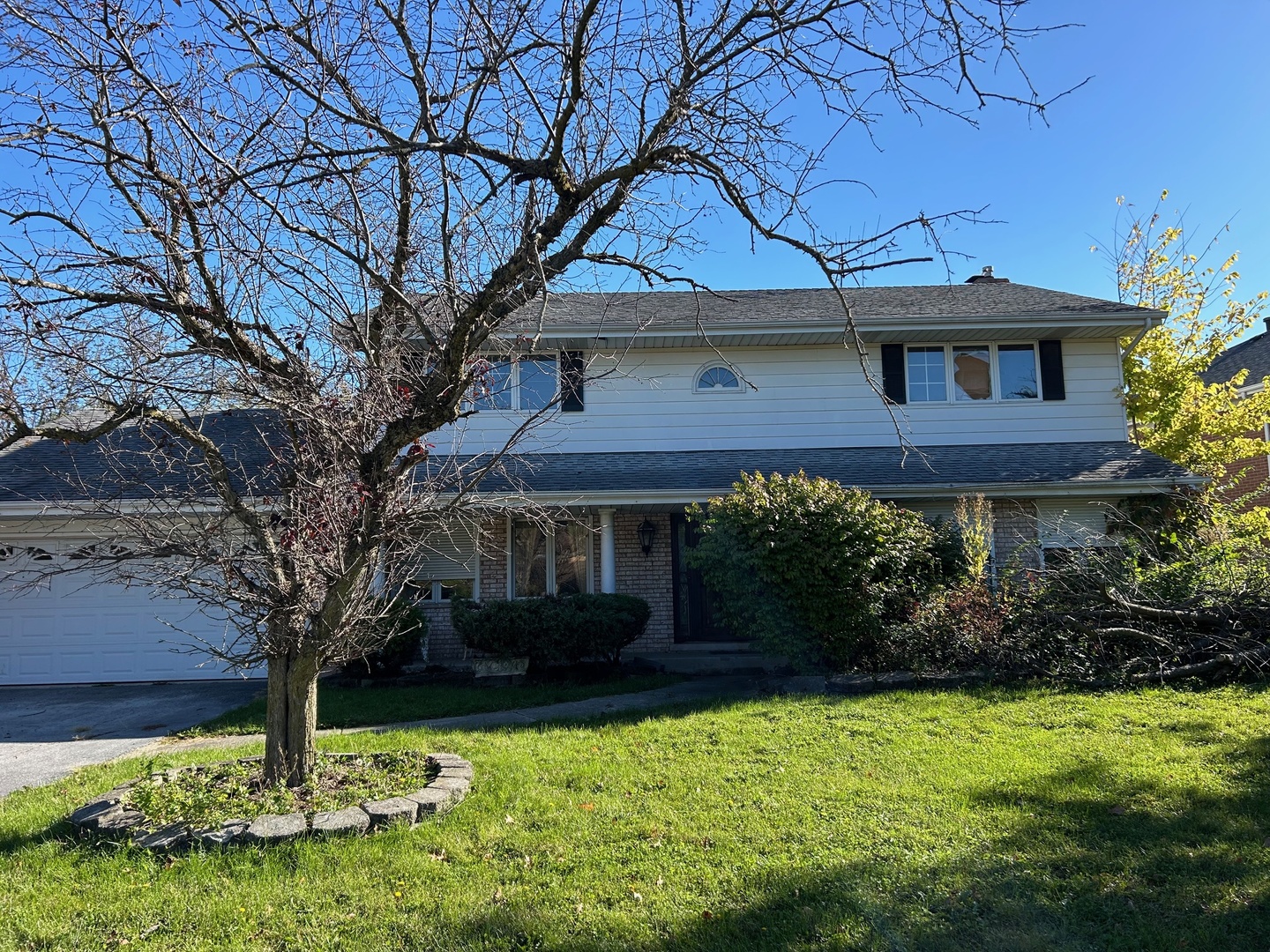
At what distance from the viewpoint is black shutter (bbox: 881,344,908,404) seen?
1356 cm

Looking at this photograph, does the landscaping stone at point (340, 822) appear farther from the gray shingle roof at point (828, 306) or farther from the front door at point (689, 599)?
the front door at point (689, 599)

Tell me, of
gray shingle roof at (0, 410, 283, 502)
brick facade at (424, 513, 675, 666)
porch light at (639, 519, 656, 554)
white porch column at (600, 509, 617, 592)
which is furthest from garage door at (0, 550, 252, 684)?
porch light at (639, 519, 656, 554)

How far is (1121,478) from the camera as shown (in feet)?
38.9

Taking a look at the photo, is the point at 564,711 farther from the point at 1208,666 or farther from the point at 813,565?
the point at 1208,666

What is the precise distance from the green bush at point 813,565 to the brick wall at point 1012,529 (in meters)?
3.19

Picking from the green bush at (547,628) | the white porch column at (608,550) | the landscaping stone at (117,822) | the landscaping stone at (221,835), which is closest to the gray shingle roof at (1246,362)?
the white porch column at (608,550)

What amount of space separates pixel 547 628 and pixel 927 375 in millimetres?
7564

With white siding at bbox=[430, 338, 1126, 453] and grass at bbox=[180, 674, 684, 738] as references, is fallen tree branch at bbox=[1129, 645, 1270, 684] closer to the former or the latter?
grass at bbox=[180, 674, 684, 738]

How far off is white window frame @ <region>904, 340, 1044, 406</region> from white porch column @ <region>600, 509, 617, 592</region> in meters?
5.36

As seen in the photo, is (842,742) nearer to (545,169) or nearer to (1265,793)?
(1265,793)

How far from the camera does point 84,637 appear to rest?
11.9 metres

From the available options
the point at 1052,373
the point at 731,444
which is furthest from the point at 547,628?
the point at 1052,373

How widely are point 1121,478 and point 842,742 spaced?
769cm

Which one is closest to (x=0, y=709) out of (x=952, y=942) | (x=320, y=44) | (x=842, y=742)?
(x=320, y=44)
